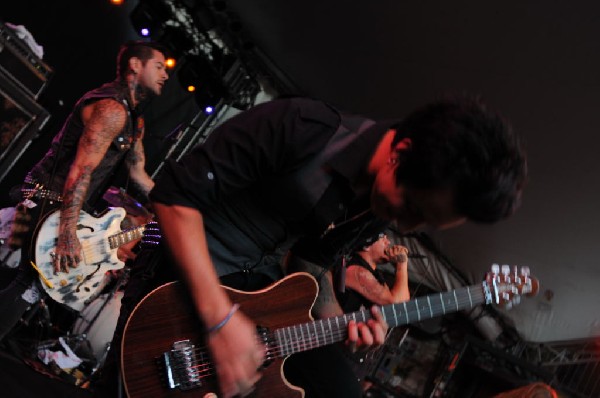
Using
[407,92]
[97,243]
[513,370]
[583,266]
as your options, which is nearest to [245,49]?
[407,92]

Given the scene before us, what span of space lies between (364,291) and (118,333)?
2.84 metres

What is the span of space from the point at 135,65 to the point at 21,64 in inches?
33.5

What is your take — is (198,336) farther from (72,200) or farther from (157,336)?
(72,200)

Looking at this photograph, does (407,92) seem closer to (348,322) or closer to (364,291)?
(364,291)

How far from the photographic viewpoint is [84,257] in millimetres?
3389

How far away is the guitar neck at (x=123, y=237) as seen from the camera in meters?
3.56

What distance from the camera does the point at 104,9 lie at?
6039 millimetres

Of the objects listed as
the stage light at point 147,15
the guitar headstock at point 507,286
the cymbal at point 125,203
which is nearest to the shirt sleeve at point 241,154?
the guitar headstock at point 507,286

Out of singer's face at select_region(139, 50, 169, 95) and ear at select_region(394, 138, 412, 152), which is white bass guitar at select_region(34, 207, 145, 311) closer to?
singer's face at select_region(139, 50, 169, 95)

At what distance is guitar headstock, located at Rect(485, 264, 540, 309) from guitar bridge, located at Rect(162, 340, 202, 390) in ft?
6.61

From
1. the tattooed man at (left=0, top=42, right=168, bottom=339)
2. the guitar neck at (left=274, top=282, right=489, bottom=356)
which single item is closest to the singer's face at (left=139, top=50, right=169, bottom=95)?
the tattooed man at (left=0, top=42, right=168, bottom=339)

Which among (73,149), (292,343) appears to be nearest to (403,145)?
(292,343)

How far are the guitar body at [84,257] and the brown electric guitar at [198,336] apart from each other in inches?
74.5

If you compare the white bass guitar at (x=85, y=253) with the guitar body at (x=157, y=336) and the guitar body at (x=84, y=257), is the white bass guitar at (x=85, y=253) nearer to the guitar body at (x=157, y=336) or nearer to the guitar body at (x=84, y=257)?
the guitar body at (x=84, y=257)
